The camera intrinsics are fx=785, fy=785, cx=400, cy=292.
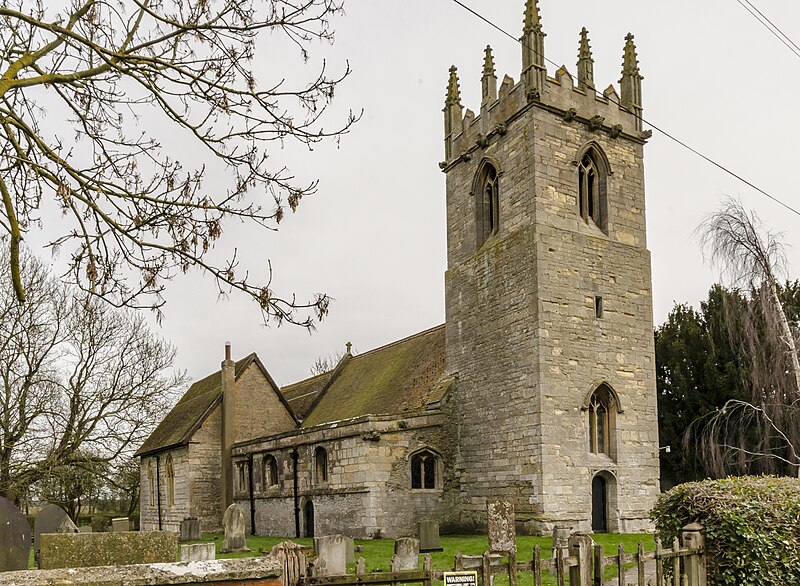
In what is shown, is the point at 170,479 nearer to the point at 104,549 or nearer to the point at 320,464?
the point at 320,464

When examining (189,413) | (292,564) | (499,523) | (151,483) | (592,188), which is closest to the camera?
(292,564)

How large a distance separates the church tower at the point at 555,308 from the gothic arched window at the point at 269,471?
754 cm

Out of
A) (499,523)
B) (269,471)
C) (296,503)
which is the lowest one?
(296,503)

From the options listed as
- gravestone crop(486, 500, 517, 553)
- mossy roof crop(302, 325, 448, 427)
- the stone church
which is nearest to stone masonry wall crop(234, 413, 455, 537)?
the stone church

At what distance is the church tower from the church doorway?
0.04m

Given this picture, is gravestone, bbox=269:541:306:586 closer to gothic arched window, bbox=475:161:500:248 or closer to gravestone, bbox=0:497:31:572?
gravestone, bbox=0:497:31:572

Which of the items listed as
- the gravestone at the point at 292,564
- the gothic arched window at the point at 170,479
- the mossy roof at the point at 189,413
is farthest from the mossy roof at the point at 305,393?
the gravestone at the point at 292,564

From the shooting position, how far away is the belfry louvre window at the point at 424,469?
2188 cm

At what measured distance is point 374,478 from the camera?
2086cm

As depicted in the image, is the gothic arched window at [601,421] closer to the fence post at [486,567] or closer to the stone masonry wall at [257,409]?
the fence post at [486,567]

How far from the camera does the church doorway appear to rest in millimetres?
20281

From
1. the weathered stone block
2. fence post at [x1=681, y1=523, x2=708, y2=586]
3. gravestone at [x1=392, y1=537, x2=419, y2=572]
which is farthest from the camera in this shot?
gravestone at [x1=392, y1=537, x2=419, y2=572]

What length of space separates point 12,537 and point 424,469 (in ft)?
46.2

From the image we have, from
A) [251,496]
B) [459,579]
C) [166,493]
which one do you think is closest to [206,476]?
[251,496]
